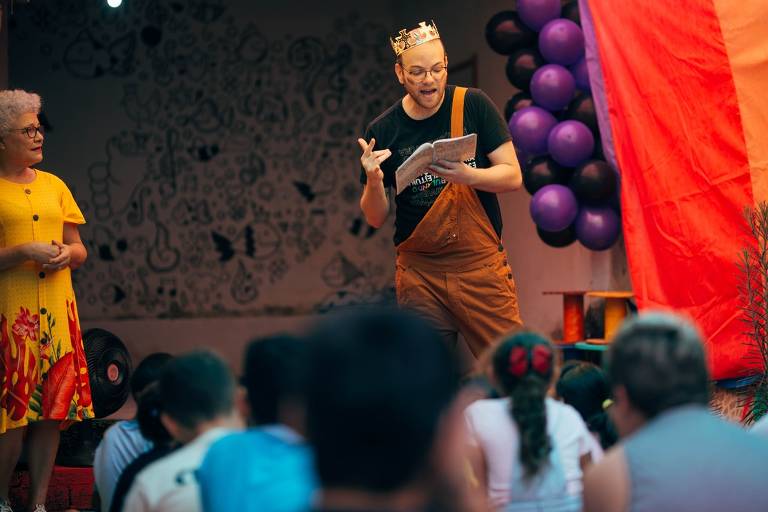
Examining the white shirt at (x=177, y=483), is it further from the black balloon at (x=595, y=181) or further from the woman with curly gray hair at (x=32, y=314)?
the black balloon at (x=595, y=181)

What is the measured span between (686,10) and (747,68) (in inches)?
16.9

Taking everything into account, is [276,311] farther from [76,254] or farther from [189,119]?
[76,254]

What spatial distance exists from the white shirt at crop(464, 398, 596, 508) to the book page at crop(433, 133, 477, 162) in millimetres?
1420

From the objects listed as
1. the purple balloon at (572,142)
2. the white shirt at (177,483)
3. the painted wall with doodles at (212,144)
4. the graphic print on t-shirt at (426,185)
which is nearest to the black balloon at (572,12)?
the purple balloon at (572,142)

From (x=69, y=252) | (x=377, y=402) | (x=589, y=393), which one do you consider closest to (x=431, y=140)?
(x=589, y=393)

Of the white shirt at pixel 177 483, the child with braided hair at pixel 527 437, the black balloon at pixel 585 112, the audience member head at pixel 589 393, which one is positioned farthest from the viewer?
the black balloon at pixel 585 112

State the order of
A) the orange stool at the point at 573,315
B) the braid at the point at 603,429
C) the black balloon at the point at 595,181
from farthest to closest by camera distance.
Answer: the orange stool at the point at 573,315 → the black balloon at the point at 595,181 → the braid at the point at 603,429

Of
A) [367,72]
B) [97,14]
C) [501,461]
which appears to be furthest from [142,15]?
[501,461]

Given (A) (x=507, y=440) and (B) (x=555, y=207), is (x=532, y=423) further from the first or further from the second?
(B) (x=555, y=207)

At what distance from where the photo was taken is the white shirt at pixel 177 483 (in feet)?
8.70

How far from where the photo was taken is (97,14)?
960 cm

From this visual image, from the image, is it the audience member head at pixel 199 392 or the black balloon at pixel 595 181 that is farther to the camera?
the black balloon at pixel 595 181

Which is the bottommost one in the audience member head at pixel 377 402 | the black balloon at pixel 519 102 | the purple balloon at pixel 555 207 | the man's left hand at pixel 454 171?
the audience member head at pixel 377 402

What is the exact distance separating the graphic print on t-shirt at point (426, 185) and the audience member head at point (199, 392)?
2077 mm
